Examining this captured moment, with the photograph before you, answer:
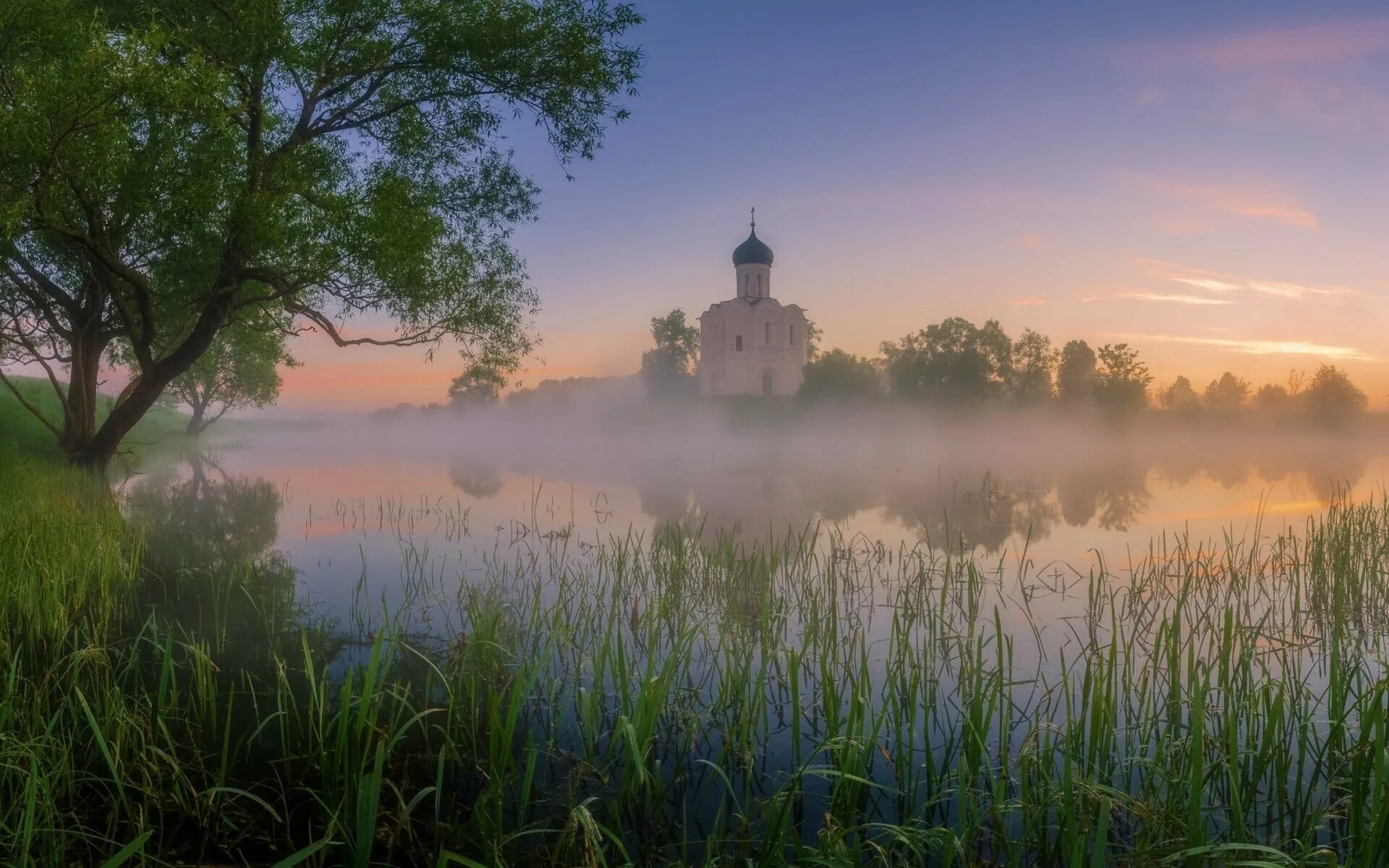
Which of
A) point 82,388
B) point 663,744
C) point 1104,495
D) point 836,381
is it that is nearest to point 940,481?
point 1104,495

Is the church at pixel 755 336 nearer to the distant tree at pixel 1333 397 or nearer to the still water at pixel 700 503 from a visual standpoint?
the still water at pixel 700 503

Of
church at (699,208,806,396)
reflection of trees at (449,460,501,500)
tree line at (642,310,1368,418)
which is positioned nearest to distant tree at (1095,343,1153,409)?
tree line at (642,310,1368,418)

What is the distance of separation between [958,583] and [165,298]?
1679 centimetres

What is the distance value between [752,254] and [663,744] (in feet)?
228

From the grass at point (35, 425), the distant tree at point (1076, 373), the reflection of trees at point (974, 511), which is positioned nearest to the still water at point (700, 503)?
the reflection of trees at point (974, 511)

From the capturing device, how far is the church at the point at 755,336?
69875 mm

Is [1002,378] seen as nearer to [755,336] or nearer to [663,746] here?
[755,336]

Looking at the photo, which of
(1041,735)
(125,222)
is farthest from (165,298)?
(1041,735)

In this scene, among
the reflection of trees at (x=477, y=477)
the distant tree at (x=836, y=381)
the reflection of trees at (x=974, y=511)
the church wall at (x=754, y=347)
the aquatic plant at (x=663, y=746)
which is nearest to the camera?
the aquatic plant at (x=663, y=746)

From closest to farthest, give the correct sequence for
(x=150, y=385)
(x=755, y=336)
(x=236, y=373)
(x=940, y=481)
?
1. (x=150, y=385)
2. (x=940, y=481)
3. (x=236, y=373)
4. (x=755, y=336)

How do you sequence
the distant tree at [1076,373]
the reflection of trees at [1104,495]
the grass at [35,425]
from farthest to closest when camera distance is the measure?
the distant tree at [1076,373] < the grass at [35,425] < the reflection of trees at [1104,495]

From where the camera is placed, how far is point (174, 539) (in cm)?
1132

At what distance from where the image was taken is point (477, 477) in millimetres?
25094

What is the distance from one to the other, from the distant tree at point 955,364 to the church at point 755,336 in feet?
34.1
